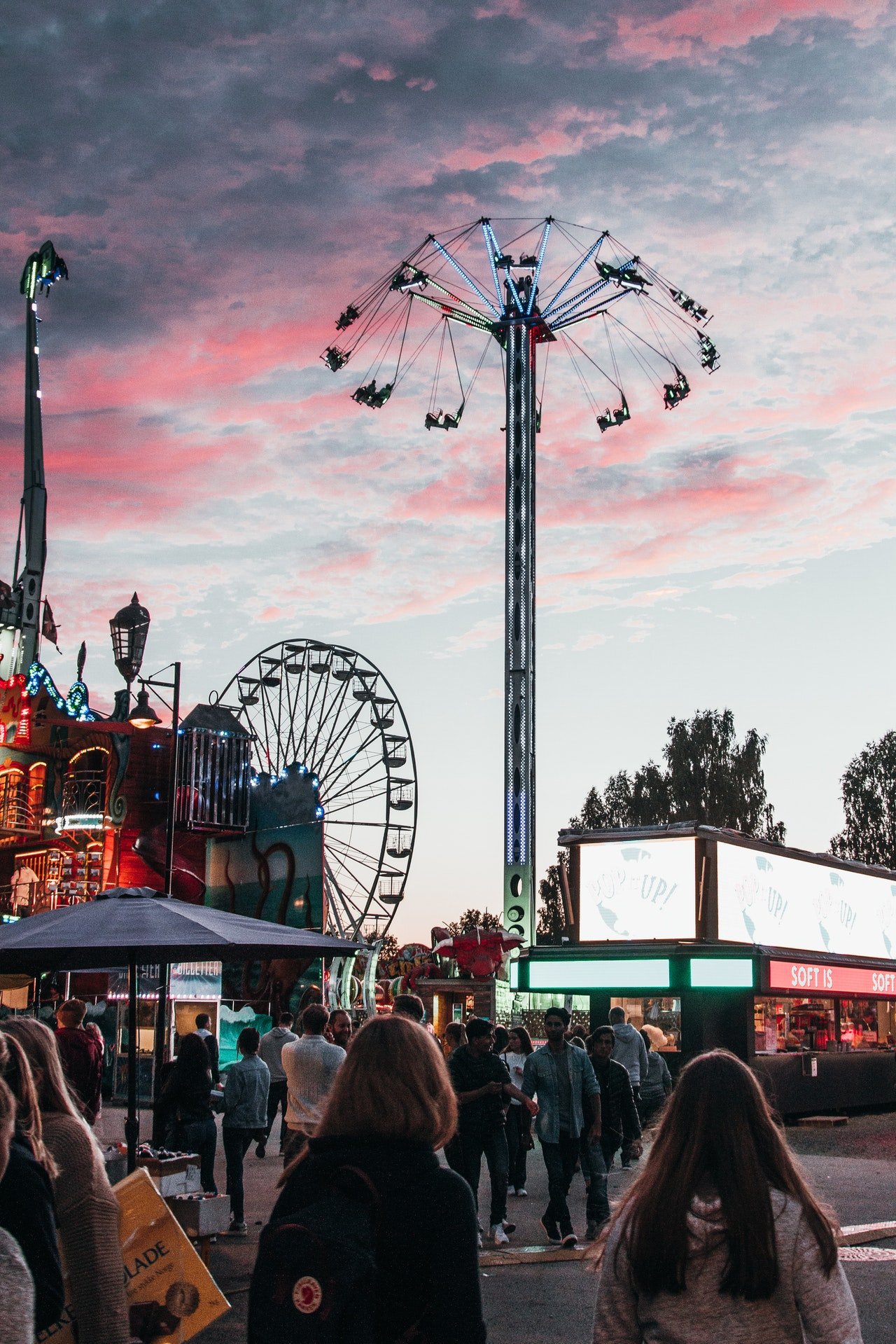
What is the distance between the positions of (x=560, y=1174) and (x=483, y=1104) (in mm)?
899

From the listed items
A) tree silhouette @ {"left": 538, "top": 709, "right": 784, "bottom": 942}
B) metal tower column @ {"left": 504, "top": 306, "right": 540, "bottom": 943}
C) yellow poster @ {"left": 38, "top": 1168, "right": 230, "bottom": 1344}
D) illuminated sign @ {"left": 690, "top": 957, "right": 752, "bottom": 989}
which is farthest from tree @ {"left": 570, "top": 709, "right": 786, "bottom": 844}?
yellow poster @ {"left": 38, "top": 1168, "right": 230, "bottom": 1344}

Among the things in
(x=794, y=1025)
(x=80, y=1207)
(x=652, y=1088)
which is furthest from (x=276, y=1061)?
(x=80, y=1207)

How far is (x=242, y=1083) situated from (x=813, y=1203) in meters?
10.4

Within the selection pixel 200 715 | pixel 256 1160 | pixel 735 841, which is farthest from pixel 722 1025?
pixel 200 715

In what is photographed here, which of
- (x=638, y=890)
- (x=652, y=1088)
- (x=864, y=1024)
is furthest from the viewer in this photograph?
(x=864, y=1024)

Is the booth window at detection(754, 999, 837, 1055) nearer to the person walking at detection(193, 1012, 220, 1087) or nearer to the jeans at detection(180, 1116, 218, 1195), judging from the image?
the person walking at detection(193, 1012, 220, 1087)

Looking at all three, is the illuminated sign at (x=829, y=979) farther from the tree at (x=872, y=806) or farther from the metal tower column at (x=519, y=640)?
the tree at (x=872, y=806)

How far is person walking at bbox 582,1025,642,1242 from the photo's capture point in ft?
39.9

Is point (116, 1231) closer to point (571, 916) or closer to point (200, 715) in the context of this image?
point (571, 916)

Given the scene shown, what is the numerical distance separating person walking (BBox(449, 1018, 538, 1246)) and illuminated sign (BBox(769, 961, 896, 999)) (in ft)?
40.2

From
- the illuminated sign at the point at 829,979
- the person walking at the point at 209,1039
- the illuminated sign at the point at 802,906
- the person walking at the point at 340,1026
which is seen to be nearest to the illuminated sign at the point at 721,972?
the illuminated sign at the point at 829,979

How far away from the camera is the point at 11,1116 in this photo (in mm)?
3564

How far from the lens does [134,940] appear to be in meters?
9.91

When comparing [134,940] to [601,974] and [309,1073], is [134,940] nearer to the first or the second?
[309,1073]
